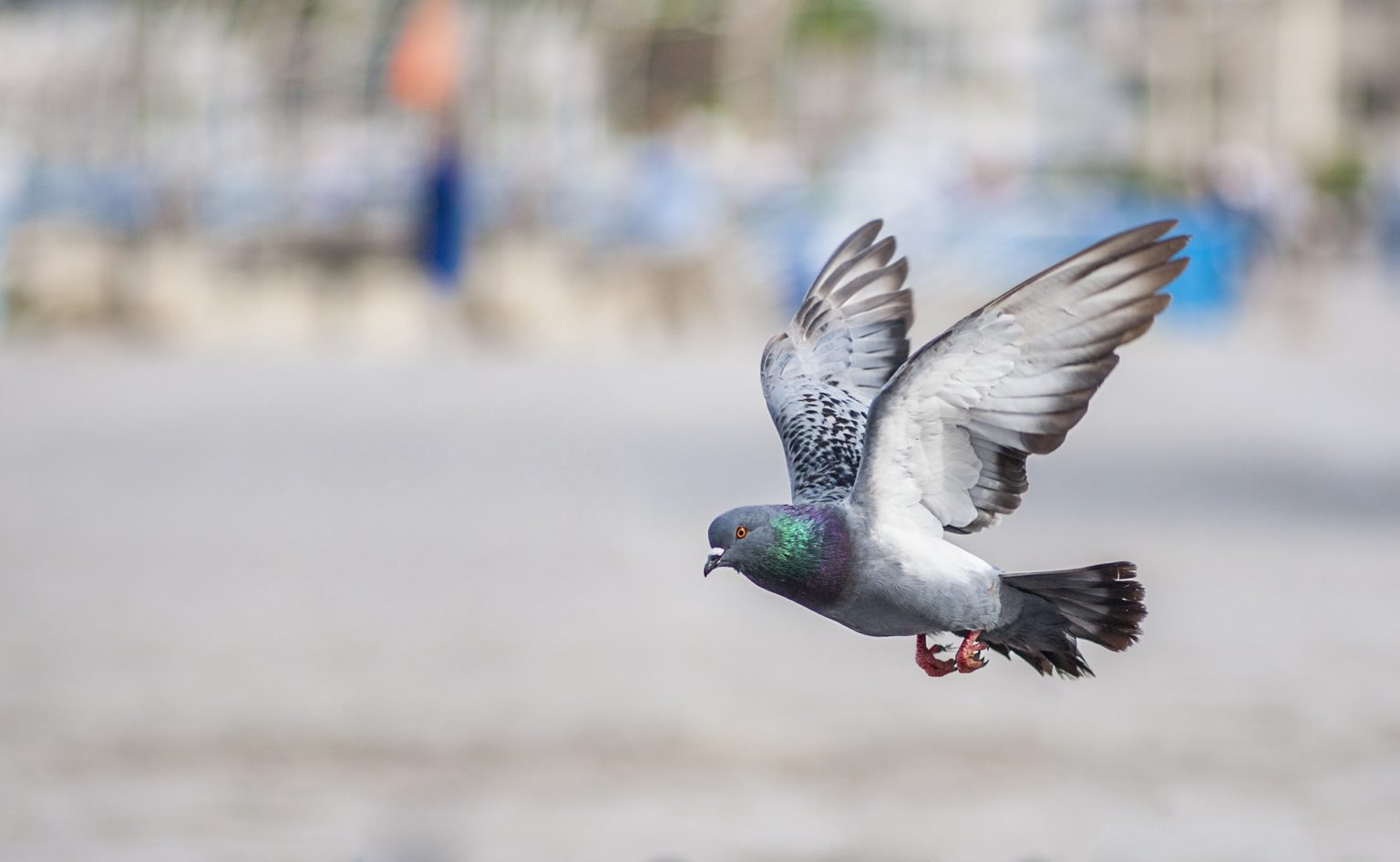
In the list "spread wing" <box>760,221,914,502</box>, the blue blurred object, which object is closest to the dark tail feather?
"spread wing" <box>760,221,914,502</box>

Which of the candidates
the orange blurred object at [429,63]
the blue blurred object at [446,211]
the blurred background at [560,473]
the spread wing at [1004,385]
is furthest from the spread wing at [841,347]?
the orange blurred object at [429,63]

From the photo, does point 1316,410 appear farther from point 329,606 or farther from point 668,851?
point 668,851

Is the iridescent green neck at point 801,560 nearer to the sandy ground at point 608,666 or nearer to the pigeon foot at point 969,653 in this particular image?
the pigeon foot at point 969,653

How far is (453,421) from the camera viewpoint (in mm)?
A: 16016

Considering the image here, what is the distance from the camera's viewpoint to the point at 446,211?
20.7 metres

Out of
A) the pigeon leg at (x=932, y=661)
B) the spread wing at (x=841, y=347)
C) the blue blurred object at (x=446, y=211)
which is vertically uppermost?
the blue blurred object at (x=446, y=211)

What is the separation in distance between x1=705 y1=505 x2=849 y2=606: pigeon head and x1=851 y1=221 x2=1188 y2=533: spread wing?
0.33ft

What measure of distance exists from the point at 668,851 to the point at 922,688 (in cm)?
261

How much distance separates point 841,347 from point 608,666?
22.2ft

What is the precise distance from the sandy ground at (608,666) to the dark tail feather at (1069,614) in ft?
1.65

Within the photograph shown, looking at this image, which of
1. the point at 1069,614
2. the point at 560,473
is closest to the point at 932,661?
the point at 1069,614

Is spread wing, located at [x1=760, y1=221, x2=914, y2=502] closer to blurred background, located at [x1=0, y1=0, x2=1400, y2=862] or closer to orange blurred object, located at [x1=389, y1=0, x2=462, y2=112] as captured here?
blurred background, located at [x1=0, y1=0, x2=1400, y2=862]

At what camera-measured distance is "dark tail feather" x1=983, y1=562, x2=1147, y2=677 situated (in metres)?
1.87

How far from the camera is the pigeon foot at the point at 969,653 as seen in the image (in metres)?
1.83
